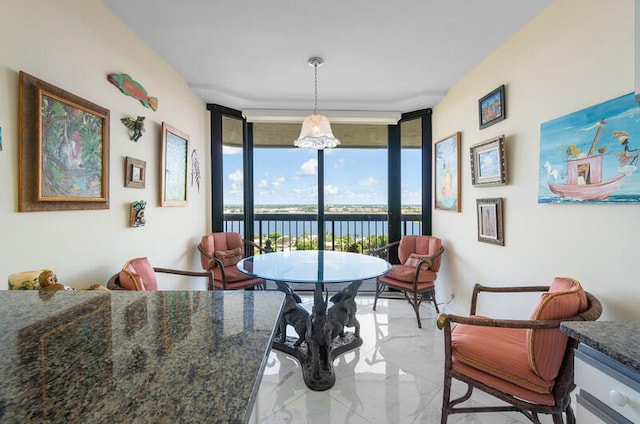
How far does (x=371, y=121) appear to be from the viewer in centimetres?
386

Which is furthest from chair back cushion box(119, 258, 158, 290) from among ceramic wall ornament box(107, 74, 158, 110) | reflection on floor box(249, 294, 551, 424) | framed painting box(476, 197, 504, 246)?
framed painting box(476, 197, 504, 246)

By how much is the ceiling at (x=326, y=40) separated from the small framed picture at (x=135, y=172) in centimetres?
102

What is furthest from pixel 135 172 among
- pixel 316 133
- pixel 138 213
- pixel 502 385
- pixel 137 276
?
pixel 502 385

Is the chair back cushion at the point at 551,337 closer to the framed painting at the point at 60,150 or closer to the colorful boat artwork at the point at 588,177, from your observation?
the colorful boat artwork at the point at 588,177

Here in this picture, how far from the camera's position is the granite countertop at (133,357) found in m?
0.45

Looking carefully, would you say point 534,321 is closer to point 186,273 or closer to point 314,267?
point 314,267

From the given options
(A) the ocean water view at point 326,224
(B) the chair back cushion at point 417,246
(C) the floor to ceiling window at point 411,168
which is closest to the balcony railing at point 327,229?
(A) the ocean water view at point 326,224

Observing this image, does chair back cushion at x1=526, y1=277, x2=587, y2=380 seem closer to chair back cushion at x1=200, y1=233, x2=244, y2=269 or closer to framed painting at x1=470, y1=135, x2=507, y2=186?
framed painting at x1=470, y1=135, x2=507, y2=186

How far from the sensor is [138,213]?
2.25m

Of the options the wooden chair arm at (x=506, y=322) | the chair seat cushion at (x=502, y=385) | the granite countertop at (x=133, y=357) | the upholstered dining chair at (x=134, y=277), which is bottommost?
the chair seat cushion at (x=502, y=385)

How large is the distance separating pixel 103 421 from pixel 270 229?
4000mm

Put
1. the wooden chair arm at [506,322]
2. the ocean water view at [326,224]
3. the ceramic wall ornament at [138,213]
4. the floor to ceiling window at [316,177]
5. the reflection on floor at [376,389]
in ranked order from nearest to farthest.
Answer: the wooden chair arm at [506,322] < the reflection on floor at [376,389] < the ceramic wall ornament at [138,213] < the floor to ceiling window at [316,177] < the ocean water view at [326,224]

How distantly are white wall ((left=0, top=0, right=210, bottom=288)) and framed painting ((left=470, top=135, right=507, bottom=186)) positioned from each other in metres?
3.00

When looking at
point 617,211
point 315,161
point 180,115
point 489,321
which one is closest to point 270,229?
point 315,161
